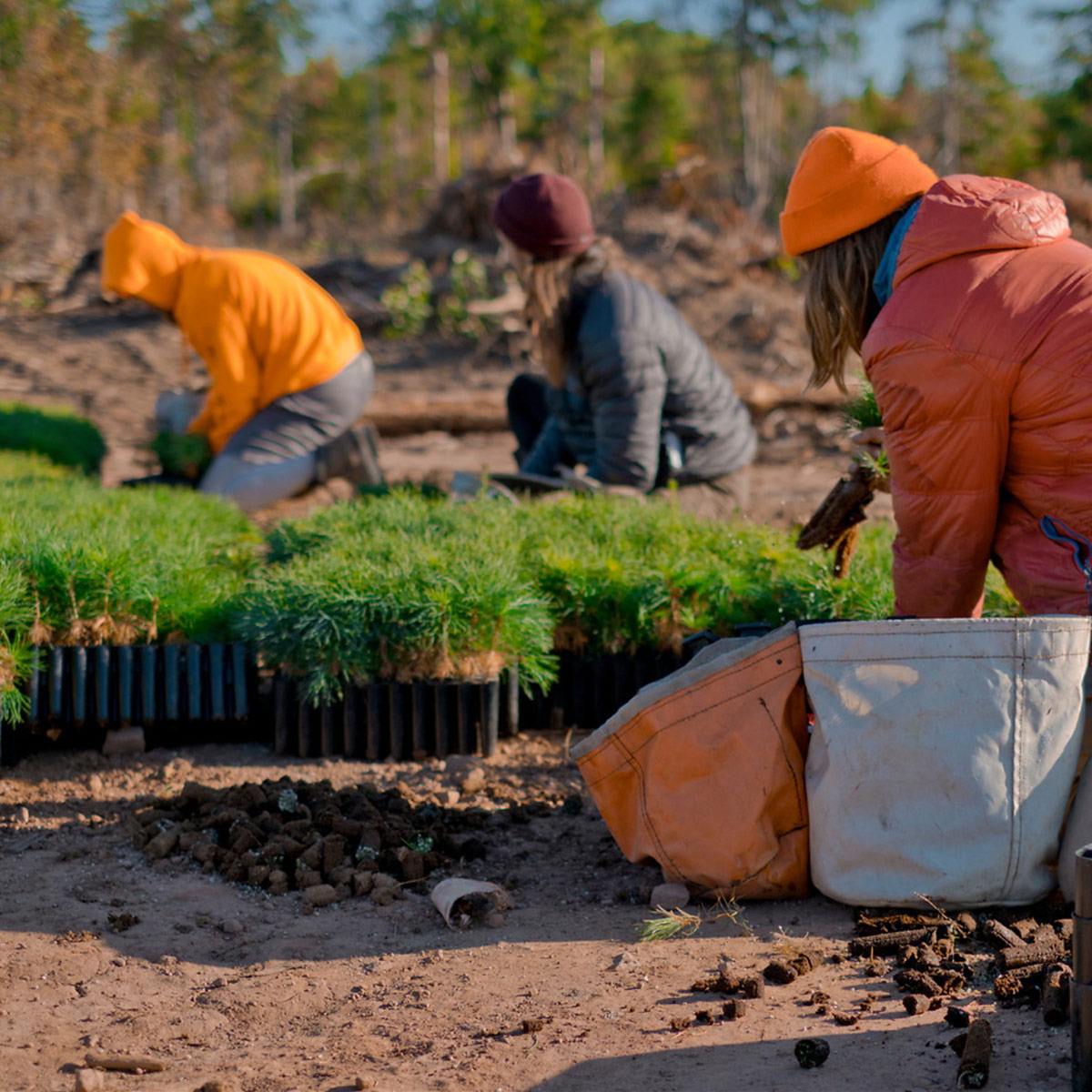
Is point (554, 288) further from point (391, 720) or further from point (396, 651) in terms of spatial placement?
point (391, 720)

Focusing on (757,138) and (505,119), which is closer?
(505,119)

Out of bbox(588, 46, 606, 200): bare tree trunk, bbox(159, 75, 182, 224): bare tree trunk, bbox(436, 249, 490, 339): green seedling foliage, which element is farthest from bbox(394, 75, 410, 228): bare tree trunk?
bbox(436, 249, 490, 339): green seedling foliage

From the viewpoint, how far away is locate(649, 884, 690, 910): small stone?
254cm

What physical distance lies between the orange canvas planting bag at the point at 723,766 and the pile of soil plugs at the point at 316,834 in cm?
55

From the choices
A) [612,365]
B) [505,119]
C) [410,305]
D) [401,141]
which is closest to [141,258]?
[612,365]

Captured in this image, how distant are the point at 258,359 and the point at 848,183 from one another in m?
4.47

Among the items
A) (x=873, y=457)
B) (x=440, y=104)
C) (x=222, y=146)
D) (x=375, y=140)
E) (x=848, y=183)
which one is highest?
(x=375, y=140)

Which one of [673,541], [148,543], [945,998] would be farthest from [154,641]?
[945,998]

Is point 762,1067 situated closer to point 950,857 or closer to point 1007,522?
point 950,857

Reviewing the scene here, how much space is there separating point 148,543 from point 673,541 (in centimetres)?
180

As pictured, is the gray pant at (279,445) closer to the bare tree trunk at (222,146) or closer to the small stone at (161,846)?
the small stone at (161,846)

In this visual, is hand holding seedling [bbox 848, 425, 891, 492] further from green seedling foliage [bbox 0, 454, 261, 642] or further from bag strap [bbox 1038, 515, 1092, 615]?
green seedling foliage [bbox 0, 454, 261, 642]

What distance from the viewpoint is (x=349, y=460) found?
6.63 metres

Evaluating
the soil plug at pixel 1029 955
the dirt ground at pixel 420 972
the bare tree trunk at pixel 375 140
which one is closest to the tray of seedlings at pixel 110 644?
the dirt ground at pixel 420 972
